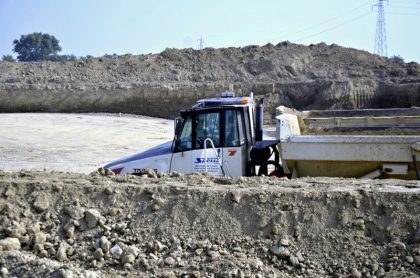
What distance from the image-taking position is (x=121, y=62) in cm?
3797

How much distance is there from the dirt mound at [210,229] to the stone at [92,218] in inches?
0.4

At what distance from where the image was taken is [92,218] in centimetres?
574

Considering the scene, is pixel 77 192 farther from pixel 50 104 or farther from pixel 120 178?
pixel 50 104

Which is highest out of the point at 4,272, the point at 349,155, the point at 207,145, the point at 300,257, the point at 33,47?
the point at 33,47

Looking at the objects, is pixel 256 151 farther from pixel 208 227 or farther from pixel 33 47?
pixel 33 47

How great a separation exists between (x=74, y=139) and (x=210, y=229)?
17.4 meters

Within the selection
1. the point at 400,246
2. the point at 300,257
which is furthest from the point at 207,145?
the point at 400,246

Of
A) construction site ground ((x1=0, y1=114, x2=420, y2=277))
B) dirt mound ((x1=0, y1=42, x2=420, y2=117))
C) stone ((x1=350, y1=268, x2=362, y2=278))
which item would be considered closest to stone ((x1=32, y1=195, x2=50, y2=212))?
construction site ground ((x1=0, y1=114, x2=420, y2=277))

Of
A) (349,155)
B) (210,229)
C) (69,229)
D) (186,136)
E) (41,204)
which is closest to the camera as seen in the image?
(210,229)

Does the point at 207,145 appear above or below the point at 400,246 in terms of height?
above

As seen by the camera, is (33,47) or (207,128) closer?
(207,128)

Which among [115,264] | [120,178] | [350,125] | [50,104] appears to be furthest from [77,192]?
[50,104]

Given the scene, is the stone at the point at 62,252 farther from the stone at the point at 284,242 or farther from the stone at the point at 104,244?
the stone at the point at 284,242

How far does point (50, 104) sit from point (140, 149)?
15680mm
